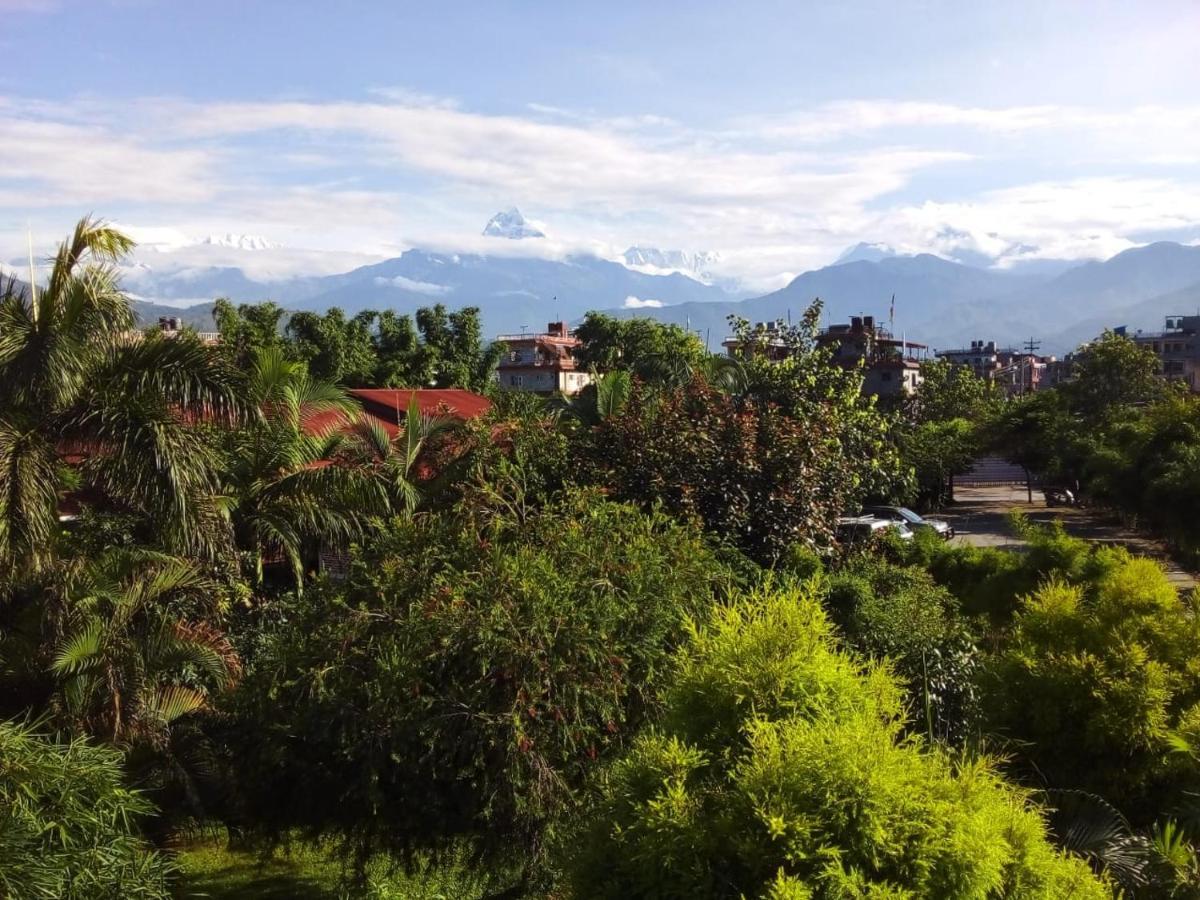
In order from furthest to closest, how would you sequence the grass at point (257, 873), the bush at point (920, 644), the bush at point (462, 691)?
1. the grass at point (257, 873)
2. the bush at point (920, 644)
3. the bush at point (462, 691)

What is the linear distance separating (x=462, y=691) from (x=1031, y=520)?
105 feet

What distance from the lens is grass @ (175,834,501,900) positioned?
9.42 metres

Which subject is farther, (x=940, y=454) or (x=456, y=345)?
(x=456, y=345)

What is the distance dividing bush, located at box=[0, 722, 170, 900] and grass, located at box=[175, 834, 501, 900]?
3383mm

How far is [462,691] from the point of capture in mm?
7520

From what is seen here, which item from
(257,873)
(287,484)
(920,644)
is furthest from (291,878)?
(920,644)

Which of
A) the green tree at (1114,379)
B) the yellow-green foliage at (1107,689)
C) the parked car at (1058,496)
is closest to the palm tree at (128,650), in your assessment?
the yellow-green foliage at (1107,689)

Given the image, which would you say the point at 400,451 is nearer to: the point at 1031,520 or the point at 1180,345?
the point at 1031,520

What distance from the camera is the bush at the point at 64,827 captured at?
5.41 meters

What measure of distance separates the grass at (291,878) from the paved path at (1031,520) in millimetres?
16710

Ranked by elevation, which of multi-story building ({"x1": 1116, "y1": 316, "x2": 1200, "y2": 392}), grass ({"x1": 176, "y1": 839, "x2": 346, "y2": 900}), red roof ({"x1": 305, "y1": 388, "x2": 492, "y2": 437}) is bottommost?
grass ({"x1": 176, "y1": 839, "x2": 346, "y2": 900})

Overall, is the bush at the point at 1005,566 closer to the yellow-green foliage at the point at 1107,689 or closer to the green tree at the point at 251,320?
the yellow-green foliage at the point at 1107,689

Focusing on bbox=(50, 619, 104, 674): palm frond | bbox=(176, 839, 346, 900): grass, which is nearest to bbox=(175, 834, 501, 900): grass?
bbox=(176, 839, 346, 900): grass

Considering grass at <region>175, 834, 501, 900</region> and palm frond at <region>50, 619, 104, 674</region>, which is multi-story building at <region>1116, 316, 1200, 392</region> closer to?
grass at <region>175, 834, 501, 900</region>
